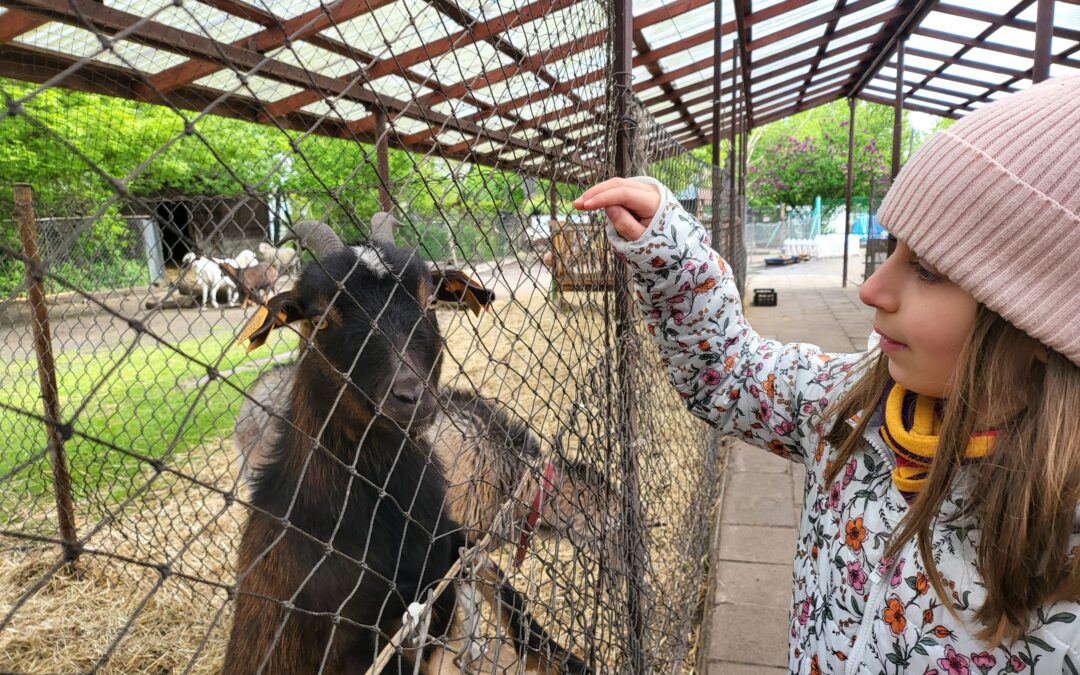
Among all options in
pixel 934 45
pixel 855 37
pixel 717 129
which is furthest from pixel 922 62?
pixel 717 129

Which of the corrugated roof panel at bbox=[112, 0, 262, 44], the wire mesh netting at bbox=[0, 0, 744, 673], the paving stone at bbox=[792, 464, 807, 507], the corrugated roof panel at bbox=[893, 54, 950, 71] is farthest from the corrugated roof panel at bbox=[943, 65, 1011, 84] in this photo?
the corrugated roof panel at bbox=[112, 0, 262, 44]

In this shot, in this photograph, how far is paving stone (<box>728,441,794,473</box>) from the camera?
178 inches

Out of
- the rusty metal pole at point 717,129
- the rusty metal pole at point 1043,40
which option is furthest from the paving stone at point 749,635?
the rusty metal pole at point 1043,40

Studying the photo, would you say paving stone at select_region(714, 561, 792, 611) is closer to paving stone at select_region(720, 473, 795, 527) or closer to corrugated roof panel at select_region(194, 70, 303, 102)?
paving stone at select_region(720, 473, 795, 527)

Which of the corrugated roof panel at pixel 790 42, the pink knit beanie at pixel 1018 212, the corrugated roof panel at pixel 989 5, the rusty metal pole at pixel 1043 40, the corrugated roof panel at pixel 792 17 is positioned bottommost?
the pink knit beanie at pixel 1018 212

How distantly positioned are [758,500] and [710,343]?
2.73 metres

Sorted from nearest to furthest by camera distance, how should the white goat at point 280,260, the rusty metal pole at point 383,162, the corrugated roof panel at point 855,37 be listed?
the rusty metal pole at point 383,162 → the white goat at point 280,260 → the corrugated roof panel at point 855,37

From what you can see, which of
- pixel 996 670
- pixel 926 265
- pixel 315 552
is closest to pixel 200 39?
pixel 315 552

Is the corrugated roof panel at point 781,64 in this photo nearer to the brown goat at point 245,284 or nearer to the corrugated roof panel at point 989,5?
the corrugated roof panel at point 989,5

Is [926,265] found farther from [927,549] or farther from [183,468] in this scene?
[183,468]

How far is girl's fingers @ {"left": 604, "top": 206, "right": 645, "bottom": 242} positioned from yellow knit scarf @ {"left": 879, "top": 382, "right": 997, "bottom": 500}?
1.91 ft

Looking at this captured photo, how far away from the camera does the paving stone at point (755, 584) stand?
3.03 m

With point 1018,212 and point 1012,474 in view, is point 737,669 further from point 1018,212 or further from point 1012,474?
point 1018,212

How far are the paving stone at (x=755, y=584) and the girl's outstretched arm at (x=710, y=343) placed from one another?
1.61 meters
